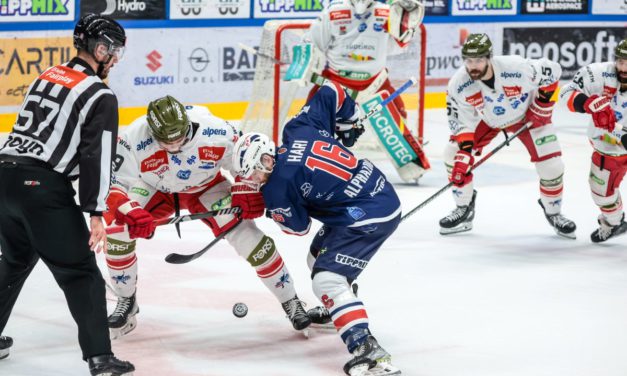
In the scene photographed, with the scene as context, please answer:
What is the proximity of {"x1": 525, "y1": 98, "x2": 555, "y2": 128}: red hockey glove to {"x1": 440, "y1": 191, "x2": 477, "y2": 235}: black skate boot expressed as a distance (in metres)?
0.63

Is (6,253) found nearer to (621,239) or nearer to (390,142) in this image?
(621,239)

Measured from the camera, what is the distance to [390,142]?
26.3ft

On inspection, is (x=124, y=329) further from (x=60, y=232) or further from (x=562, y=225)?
(x=562, y=225)

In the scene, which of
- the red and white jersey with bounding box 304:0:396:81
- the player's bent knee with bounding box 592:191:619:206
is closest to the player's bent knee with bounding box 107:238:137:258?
the player's bent knee with bounding box 592:191:619:206

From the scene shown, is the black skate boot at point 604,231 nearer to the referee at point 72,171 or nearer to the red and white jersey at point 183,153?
Result: the red and white jersey at point 183,153

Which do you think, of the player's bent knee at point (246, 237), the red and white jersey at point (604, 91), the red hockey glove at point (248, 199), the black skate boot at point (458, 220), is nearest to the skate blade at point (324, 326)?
the player's bent knee at point (246, 237)

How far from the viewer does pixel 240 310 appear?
196 inches

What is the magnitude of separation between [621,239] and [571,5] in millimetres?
4894

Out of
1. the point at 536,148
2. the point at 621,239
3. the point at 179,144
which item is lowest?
the point at 621,239

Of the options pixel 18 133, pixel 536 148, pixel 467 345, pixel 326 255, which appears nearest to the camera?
pixel 18 133

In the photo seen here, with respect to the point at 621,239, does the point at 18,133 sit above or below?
above

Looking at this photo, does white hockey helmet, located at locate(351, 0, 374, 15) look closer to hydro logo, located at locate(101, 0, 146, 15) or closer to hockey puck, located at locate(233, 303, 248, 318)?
hydro logo, located at locate(101, 0, 146, 15)

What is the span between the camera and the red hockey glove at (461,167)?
636 cm

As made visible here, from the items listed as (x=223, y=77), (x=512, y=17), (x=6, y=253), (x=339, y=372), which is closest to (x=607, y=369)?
(x=339, y=372)
